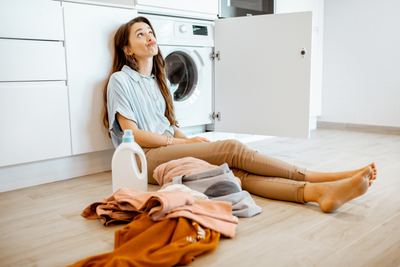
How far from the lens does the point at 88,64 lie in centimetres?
193

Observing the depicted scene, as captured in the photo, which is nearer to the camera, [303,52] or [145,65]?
[145,65]

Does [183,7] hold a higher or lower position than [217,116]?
higher

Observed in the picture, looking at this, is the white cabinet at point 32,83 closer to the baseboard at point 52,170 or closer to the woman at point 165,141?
the baseboard at point 52,170

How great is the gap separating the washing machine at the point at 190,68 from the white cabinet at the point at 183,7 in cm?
4

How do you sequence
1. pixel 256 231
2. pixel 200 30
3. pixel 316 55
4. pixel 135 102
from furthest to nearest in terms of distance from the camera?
pixel 316 55 → pixel 200 30 → pixel 135 102 → pixel 256 231

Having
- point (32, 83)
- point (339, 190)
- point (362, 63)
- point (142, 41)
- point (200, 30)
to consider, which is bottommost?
point (339, 190)

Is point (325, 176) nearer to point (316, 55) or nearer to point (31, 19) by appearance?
point (31, 19)

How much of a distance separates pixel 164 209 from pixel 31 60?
107cm

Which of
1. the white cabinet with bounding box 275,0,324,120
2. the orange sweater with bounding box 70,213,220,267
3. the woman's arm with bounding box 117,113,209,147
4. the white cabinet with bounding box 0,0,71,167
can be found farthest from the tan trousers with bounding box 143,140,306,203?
the white cabinet with bounding box 275,0,324,120

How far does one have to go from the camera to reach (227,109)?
8.41ft

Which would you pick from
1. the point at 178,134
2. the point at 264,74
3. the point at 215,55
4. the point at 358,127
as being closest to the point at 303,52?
the point at 264,74

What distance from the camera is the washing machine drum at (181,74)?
7.94ft

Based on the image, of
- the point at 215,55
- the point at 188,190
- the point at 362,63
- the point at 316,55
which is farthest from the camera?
the point at 316,55

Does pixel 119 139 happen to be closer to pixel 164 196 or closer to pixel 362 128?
pixel 164 196
